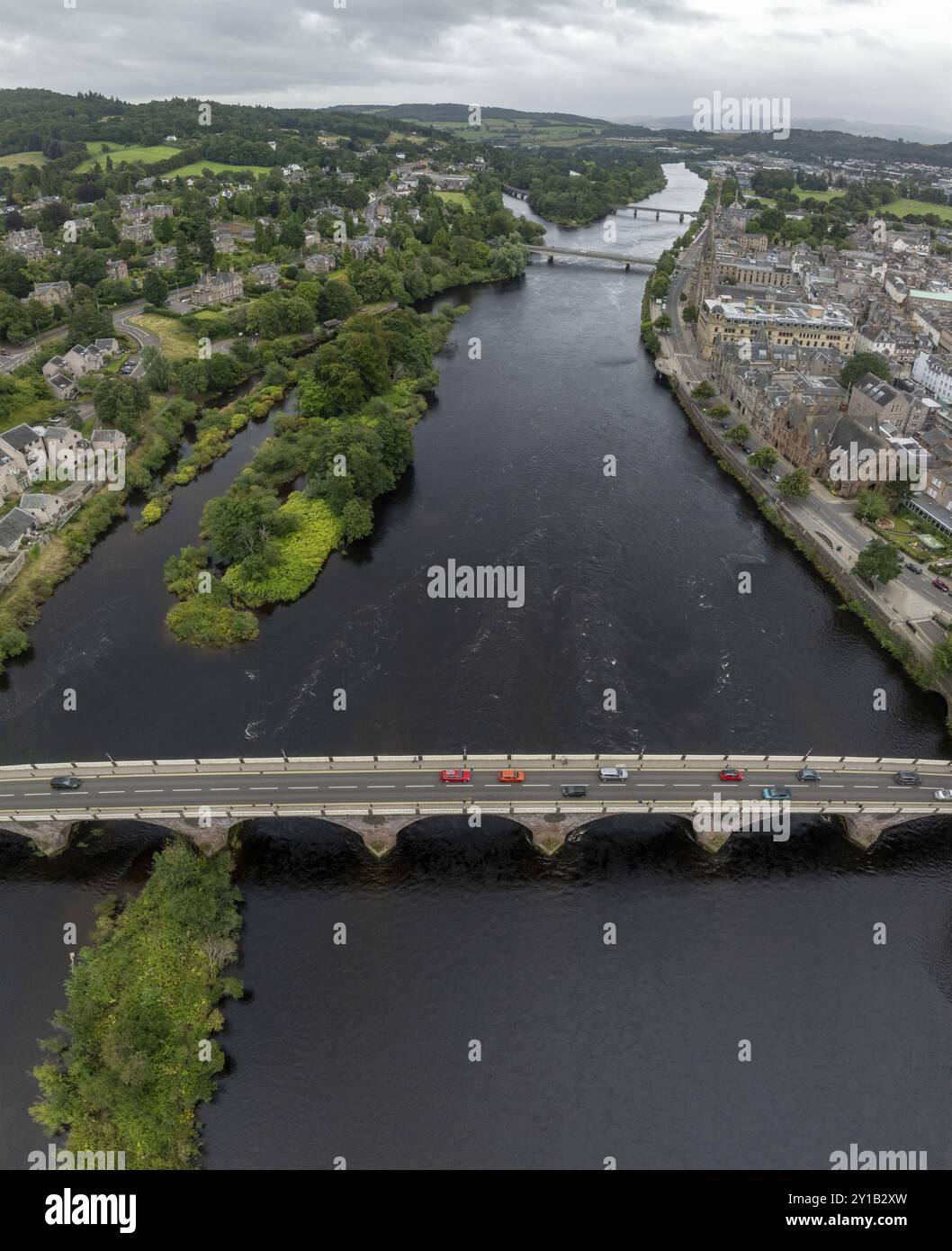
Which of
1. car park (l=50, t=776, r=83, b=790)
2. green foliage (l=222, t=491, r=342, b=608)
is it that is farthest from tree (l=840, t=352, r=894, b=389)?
car park (l=50, t=776, r=83, b=790)

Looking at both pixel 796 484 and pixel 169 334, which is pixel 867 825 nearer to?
pixel 796 484

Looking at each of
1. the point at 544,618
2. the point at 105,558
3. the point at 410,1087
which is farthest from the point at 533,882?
the point at 105,558

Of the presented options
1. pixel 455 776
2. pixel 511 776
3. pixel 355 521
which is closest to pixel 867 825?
pixel 511 776

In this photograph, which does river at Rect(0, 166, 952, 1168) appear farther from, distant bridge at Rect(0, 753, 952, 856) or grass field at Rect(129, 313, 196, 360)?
grass field at Rect(129, 313, 196, 360)

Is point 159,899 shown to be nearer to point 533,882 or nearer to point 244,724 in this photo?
point 244,724

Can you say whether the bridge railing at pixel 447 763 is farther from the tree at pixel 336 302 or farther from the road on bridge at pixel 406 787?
the tree at pixel 336 302

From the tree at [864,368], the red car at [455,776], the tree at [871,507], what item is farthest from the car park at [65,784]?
the tree at [864,368]
